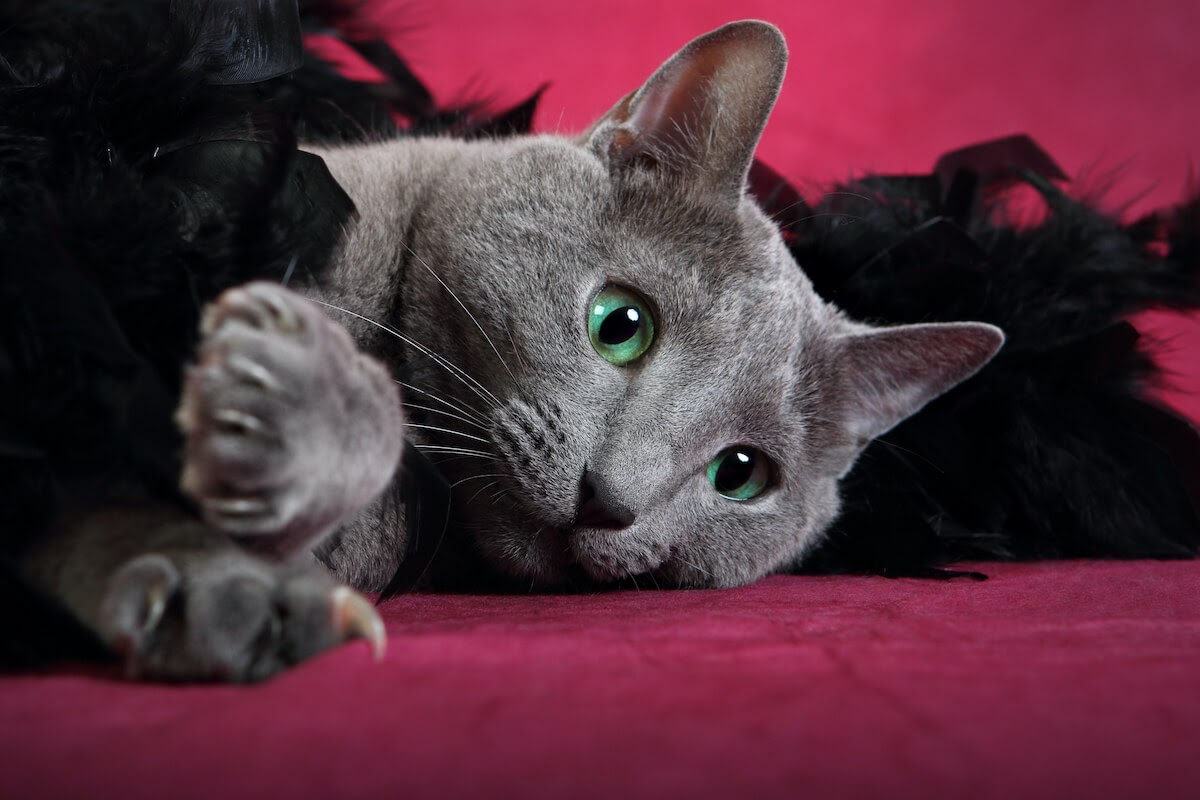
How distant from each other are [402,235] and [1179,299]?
1063mm

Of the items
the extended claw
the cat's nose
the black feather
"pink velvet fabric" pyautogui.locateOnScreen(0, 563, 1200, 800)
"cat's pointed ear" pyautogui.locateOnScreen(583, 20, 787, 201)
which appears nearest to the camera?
"pink velvet fabric" pyautogui.locateOnScreen(0, 563, 1200, 800)

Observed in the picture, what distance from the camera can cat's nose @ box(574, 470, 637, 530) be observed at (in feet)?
2.85

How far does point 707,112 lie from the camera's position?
1.05 metres

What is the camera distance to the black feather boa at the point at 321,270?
651 millimetres

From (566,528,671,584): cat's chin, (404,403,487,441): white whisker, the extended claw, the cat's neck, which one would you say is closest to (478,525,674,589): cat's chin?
(566,528,671,584): cat's chin

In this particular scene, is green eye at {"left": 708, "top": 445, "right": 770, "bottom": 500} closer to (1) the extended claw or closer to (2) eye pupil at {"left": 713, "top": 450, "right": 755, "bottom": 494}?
(2) eye pupil at {"left": 713, "top": 450, "right": 755, "bottom": 494}

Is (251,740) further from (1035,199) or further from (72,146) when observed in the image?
(1035,199)

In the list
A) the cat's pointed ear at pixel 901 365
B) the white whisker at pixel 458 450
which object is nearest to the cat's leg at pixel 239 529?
the white whisker at pixel 458 450

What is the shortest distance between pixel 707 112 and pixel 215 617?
29.4 inches

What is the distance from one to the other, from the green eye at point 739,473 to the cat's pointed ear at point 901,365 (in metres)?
0.14

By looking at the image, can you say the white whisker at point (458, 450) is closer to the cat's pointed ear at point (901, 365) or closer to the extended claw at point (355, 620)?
the extended claw at point (355, 620)

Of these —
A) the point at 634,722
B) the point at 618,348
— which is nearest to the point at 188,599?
the point at 634,722

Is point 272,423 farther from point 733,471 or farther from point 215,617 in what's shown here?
point 733,471

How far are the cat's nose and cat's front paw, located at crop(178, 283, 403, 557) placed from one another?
11.1 inches
